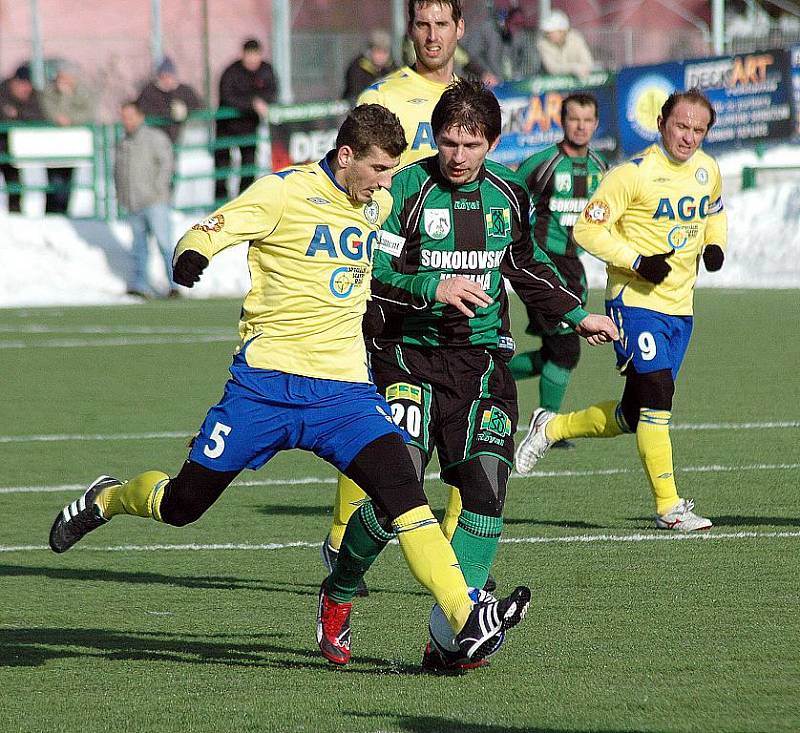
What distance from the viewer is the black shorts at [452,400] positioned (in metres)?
6.36

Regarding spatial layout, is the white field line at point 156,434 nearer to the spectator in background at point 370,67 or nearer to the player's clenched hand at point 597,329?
the player's clenched hand at point 597,329

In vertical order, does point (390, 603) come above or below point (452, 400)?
below

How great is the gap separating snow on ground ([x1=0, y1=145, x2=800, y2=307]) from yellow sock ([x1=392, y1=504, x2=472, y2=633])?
18.4 meters

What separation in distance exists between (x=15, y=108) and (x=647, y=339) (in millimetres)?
18458

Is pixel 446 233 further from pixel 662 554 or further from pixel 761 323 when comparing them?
pixel 761 323

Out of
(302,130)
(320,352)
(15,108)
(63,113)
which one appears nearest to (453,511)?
(320,352)

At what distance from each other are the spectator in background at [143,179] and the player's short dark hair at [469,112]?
1762 centimetres

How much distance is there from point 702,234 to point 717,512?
1431 mm

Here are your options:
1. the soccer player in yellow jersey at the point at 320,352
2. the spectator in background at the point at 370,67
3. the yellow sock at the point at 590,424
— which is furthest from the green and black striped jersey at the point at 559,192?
the spectator in background at the point at 370,67

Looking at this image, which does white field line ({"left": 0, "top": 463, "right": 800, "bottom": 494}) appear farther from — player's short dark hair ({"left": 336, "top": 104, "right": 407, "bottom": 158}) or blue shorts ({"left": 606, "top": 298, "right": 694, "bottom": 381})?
player's short dark hair ({"left": 336, "top": 104, "right": 407, "bottom": 158})

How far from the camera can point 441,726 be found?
203 inches

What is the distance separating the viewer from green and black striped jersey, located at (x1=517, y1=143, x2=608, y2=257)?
11.7 m

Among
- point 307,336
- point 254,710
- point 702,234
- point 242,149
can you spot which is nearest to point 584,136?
point 702,234

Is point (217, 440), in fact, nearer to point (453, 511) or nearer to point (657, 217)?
point (453, 511)
